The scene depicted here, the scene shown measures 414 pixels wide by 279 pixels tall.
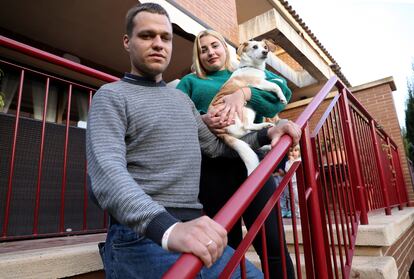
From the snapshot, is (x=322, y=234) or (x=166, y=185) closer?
(x=166, y=185)

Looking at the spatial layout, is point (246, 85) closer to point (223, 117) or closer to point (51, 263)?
point (223, 117)

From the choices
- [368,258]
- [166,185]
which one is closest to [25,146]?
[166,185]

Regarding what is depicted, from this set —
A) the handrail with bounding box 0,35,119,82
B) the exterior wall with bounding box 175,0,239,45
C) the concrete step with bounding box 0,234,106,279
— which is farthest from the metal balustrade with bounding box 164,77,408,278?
the exterior wall with bounding box 175,0,239,45

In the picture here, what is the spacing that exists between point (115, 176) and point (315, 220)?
1.17 meters

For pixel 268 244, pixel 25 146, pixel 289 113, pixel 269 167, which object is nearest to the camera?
pixel 269 167

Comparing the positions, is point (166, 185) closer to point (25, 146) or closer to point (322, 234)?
point (322, 234)

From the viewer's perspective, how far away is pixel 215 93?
1.81m

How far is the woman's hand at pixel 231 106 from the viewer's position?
1584mm

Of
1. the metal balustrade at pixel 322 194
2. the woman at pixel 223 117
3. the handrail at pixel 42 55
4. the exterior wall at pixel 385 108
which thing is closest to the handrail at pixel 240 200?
the metal balustrade at pixel 322 194

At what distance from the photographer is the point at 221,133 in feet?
5.40

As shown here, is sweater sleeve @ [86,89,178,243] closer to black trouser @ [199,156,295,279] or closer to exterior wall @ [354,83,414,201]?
black trouser @ [199,156,295,279]

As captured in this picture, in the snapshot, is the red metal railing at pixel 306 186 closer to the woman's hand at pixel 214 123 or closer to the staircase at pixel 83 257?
the staircase at pixel 83 257

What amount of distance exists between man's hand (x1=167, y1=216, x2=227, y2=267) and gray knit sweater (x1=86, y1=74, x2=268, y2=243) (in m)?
0.07

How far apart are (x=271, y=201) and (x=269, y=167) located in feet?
0.50
